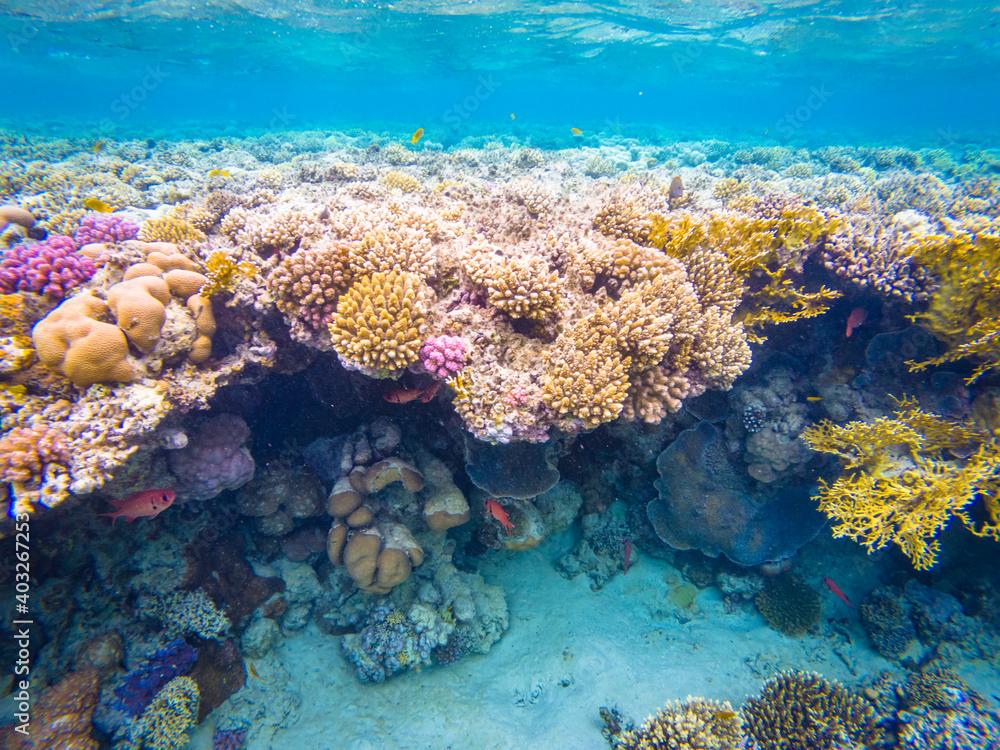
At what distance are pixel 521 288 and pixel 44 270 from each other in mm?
4738

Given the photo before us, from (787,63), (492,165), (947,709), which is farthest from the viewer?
(787,63)

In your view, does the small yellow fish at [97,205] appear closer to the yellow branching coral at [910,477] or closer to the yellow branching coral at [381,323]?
the yellow branching coral at [381,323]

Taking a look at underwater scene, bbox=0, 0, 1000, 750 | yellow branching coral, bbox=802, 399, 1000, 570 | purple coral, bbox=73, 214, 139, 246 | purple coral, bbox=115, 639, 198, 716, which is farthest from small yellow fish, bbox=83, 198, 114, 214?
yellow branching coral, bbox=802, 399, 1000, 570

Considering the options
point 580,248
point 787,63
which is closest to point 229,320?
point 580,248

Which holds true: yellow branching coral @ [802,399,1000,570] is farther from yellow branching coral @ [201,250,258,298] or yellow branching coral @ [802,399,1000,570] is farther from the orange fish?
yellow branching coral @ [201,250,258,298]

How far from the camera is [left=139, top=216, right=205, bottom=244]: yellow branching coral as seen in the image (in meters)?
5.38

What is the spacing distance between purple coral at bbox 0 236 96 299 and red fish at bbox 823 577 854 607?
33.2 ft

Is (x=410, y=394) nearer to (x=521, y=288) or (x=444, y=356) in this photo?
(x=444, y=356)

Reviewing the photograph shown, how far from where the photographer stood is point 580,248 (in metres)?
4.75

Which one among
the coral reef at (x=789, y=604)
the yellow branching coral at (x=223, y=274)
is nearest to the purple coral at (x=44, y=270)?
the yellow branching coral at (x=223, y=274)

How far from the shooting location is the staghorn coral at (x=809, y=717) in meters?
5.14

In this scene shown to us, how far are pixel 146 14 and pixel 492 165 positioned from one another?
33.3 m

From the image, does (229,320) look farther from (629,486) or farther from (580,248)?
(629,486)

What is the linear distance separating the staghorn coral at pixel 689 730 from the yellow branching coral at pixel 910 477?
8.96ft
